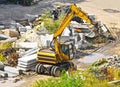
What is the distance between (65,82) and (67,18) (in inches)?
263

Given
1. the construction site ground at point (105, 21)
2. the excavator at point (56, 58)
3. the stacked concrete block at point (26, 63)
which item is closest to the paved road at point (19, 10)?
the construction site ground at point (105, 21)

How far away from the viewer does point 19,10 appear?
38.9 metres

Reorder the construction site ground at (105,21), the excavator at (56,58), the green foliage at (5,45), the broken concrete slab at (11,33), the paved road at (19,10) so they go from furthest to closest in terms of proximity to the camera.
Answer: the paved road at (19,10) < the broken concrete slab at (11,33) < the green foliage at (5,45) < the construction site ground at (105,21) < the excavator at (56,58)

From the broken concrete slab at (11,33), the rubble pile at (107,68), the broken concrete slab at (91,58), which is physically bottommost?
the broken concrete slab at (91,58)

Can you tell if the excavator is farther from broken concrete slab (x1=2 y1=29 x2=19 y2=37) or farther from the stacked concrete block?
broken concrete slab (x1=2 y1=29 x2=19 y2=37)

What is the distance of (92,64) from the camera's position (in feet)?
76.8

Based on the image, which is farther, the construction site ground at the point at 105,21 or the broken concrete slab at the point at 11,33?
the broken concrete slab at the point at 11,33

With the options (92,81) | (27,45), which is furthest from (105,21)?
(92,81)

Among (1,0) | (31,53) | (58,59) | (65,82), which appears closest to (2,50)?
(31,53)

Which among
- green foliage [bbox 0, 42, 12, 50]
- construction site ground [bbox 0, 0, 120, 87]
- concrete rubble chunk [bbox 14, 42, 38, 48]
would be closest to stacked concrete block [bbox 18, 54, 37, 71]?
construction site ground [bbox 0, 0, 120, 87]

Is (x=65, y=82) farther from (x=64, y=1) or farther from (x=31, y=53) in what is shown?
(x=64, y=1)

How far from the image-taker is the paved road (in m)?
36.4

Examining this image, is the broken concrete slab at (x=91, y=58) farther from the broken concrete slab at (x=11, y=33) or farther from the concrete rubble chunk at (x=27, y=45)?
the broken concrete slab at (x=11, y=33)

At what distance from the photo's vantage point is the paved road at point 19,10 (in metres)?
36.4
